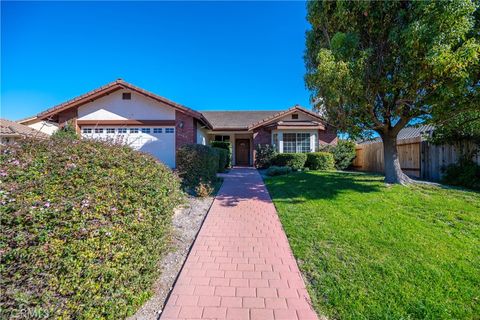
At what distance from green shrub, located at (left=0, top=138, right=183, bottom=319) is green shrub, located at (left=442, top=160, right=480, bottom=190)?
11.0m

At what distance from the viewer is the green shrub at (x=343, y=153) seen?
17.1 meters

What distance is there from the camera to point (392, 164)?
8883mm

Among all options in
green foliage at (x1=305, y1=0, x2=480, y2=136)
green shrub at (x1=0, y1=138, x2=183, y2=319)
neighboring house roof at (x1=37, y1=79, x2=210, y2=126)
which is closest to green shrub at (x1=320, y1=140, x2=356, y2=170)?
green foliage at (x1=305, y1=0, x2=480, y2=136)

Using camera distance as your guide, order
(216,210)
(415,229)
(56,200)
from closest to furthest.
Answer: (56,200) < (415,229) < (216,210)

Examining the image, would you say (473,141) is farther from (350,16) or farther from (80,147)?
(80,147)

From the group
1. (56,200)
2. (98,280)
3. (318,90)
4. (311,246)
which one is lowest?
(311,246)

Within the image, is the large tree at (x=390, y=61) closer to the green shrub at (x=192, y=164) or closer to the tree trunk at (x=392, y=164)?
the tree trunk at (x=392, y=164)

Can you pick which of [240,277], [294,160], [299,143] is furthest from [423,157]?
[240,277]

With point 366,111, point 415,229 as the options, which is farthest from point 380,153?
point 415,229

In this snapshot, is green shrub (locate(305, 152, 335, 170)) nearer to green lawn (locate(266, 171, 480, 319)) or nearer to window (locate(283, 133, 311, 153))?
window (locate(283, 133, 311, 153))

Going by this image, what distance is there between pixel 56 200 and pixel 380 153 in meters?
16.6

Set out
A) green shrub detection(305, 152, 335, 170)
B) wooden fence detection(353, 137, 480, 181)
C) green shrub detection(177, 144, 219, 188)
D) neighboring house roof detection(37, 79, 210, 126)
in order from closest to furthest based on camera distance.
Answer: green shrub detection(177, 144, 219, 188)
wooden fence detection(353, 137, 480, 181)
neighboring house roof detection(37, 79, 210, 126)
green shrub detection(305, 152, 335, 170)

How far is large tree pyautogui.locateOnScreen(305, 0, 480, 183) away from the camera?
5.95 meters

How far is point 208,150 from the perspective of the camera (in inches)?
358
